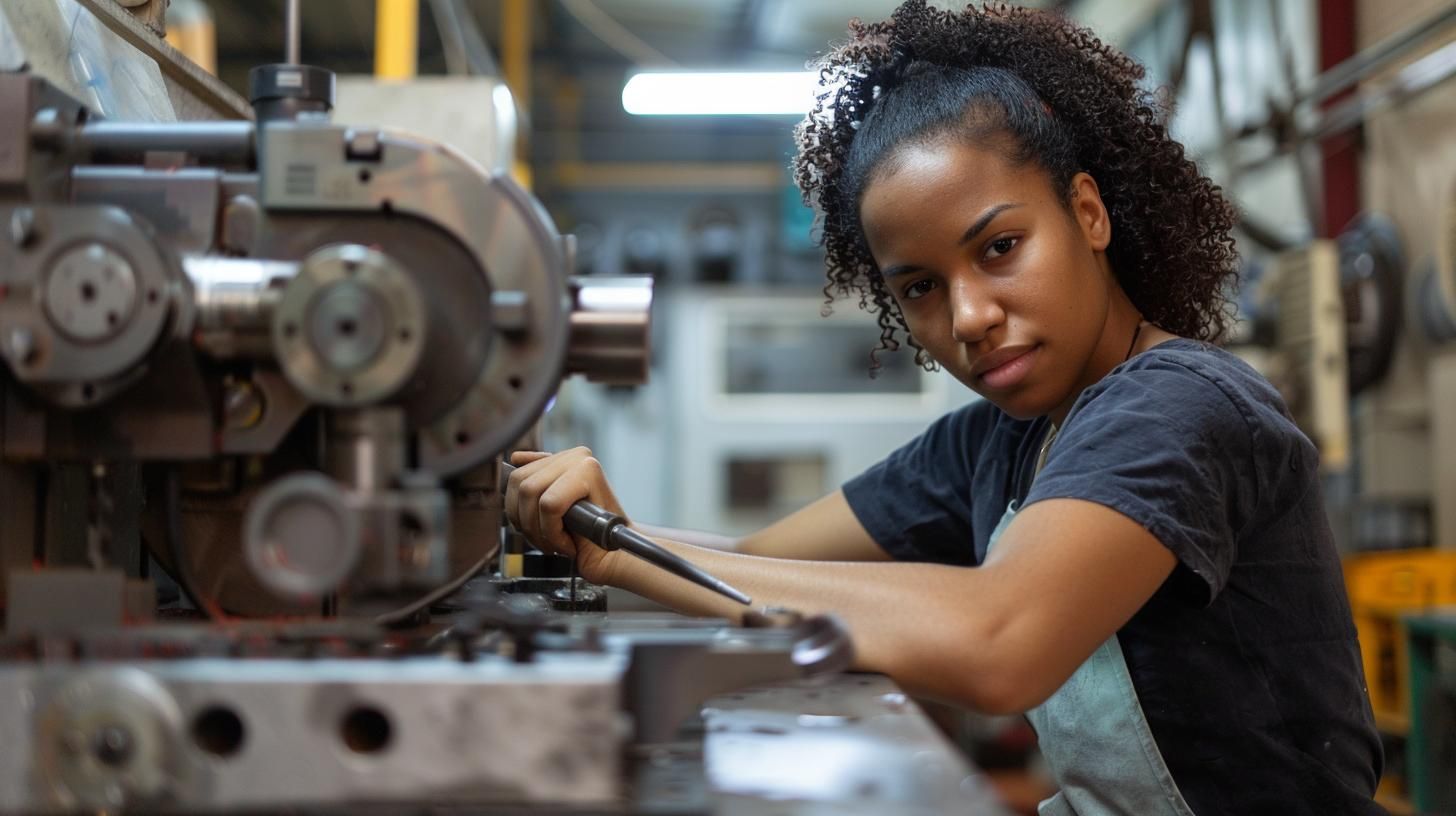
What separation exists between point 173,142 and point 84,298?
17 cm

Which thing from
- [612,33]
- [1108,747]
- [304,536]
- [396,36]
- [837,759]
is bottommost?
[1108,747]

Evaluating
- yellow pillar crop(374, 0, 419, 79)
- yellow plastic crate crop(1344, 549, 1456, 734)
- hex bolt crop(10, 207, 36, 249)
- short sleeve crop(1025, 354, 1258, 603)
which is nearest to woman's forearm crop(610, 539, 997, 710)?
short sleeve crop(1025, 354, 1258, 603)

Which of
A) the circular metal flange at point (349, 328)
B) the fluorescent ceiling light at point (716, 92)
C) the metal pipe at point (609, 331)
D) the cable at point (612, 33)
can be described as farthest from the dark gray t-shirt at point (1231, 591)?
the cable at point (612, 33)

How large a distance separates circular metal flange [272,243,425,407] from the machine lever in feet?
0.99

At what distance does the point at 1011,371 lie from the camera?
114 centimetres

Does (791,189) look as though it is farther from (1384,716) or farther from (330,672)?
(330,672)

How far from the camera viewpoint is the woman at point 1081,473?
85 cm

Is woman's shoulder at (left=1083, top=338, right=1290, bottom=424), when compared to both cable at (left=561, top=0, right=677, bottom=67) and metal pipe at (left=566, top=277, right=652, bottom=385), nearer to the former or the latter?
metal pipe at (left=566, top=277, right=652, bottom=385)

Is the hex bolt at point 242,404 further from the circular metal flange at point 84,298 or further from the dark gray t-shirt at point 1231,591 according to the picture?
the dark gray t-shirt at point 1231,591

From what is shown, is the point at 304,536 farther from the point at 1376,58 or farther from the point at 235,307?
the point at 1376,58

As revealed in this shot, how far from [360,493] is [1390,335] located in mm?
3679

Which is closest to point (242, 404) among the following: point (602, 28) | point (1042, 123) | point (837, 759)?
point (837, 759)

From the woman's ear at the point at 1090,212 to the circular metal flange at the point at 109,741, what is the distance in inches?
35.9

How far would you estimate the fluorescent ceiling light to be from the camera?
13.6 feet
